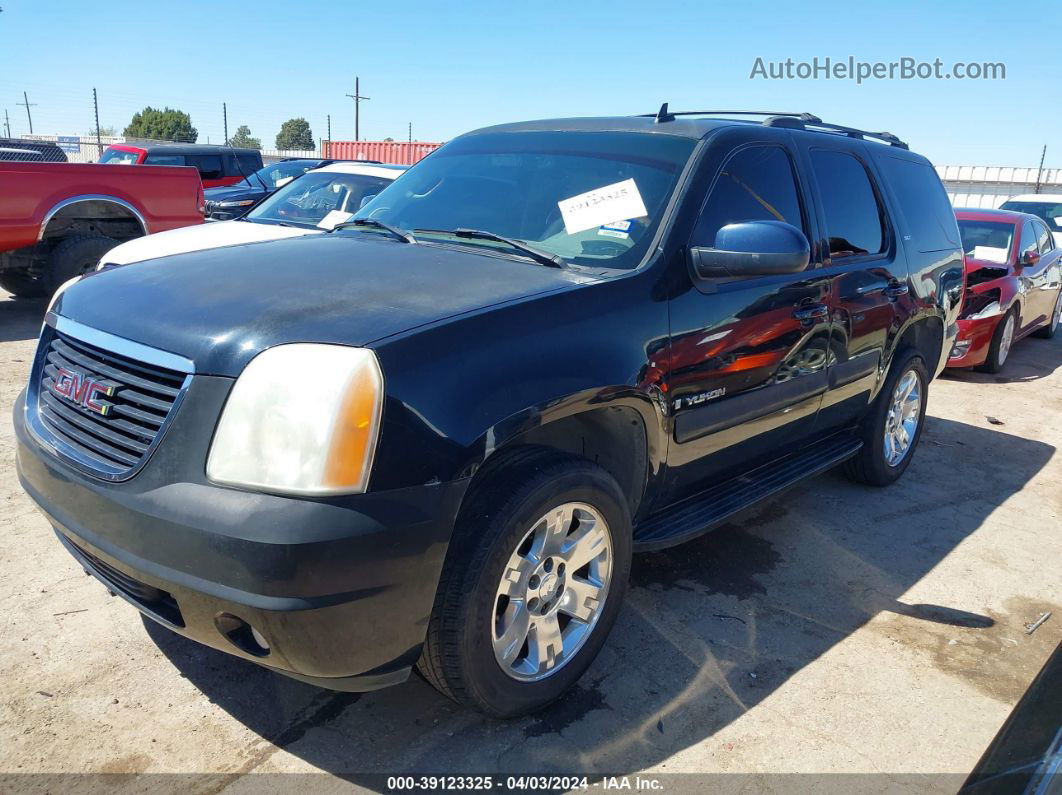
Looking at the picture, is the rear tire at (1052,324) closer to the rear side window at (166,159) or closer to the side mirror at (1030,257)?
the side mirror at (1030,257)

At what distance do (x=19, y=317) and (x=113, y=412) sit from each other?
7.32 meters

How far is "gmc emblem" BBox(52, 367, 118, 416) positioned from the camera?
2326 millimetres

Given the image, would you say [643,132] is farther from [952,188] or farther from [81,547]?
[952,188]

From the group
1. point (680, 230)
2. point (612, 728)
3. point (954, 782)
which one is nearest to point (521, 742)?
point (612, 728)

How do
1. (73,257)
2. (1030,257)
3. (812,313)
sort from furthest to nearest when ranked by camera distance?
(1030,257) → (73,257) → (812,313)

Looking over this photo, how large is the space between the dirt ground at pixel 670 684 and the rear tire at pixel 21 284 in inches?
218

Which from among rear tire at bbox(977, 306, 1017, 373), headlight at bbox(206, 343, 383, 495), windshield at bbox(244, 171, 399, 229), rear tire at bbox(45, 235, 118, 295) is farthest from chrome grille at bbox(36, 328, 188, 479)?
rear tire at bbox(977, 306, 1017, 373)

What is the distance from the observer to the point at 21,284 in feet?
29.0

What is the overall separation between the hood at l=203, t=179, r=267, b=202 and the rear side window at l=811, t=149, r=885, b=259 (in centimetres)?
1038

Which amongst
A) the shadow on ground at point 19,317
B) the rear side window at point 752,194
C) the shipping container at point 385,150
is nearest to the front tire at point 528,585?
the rear side window at point 752,194

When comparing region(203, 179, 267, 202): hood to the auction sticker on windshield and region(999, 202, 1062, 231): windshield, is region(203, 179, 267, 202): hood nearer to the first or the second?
the auction sticker on windshield

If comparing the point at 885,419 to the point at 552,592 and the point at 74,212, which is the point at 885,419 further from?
the point at 74,212

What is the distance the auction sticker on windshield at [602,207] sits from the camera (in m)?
3.13

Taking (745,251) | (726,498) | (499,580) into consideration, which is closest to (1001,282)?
(726,498)
